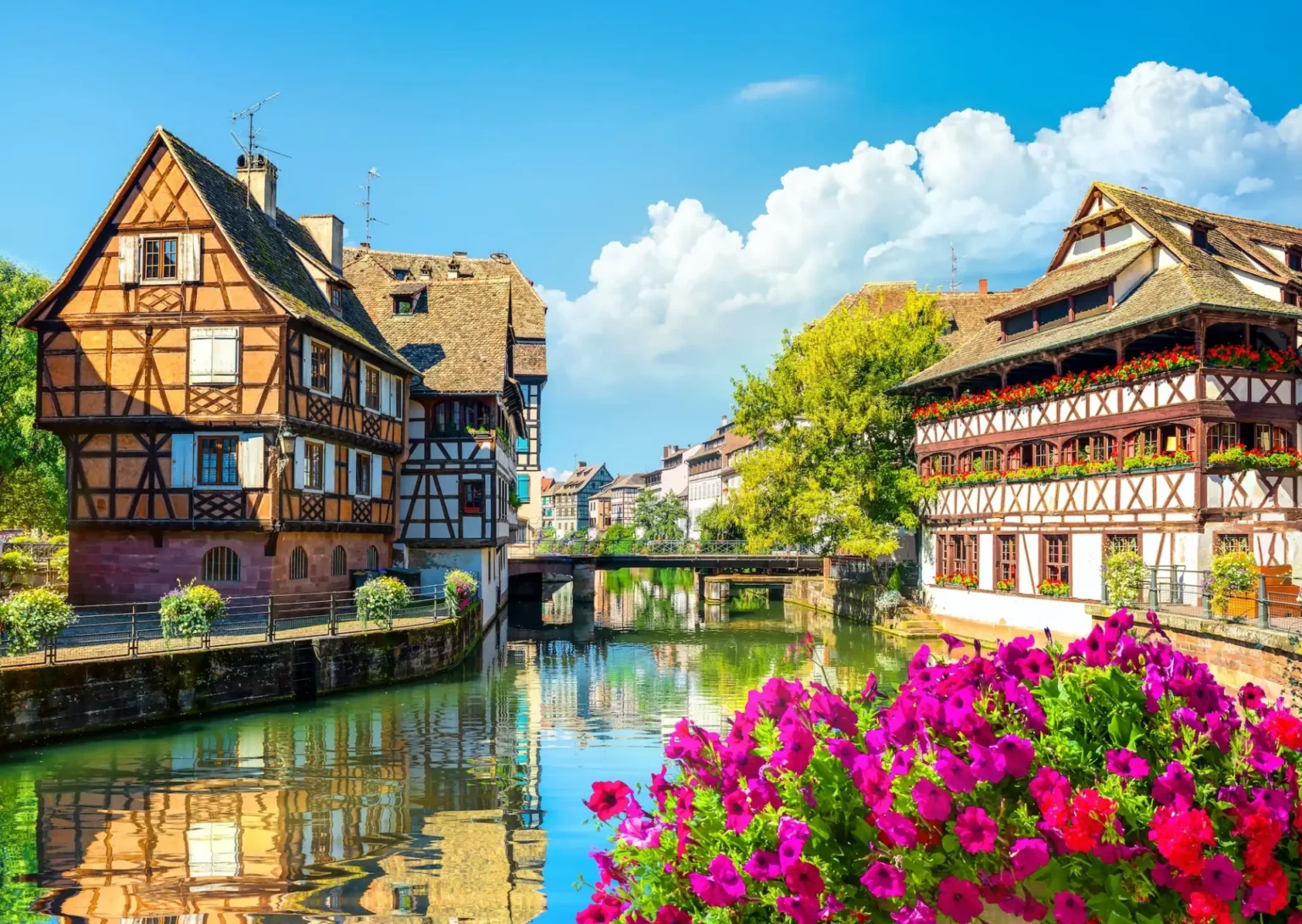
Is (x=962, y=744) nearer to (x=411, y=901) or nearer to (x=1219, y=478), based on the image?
(x=411, y=901)

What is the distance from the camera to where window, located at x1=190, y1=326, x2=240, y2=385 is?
26.5 metres

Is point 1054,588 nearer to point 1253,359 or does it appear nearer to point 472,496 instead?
point 1253,359

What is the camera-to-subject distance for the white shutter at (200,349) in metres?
26.5

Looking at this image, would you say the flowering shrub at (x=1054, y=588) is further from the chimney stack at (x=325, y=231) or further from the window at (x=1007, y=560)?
the chimney stack at (x=325, y=231)

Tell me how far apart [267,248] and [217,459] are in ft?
21.0

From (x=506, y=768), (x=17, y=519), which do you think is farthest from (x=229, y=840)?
(x=17, y=519)

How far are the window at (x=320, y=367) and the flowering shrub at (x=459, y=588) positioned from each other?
20.4ft

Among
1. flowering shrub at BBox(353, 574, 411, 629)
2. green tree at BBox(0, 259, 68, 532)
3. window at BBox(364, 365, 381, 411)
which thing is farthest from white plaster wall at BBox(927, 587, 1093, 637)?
green tree at BBox(0, 259, 68, 532)

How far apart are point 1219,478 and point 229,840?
2279cm

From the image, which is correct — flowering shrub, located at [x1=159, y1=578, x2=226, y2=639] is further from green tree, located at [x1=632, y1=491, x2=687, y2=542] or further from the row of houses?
green tree, located at [x1=632, y1=491, x2=687, y2=542]

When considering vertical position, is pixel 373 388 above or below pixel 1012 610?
above

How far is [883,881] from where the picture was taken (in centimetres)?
429

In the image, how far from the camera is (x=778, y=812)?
470 cm

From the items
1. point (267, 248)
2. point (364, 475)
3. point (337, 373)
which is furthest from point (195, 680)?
point (267, 248)
